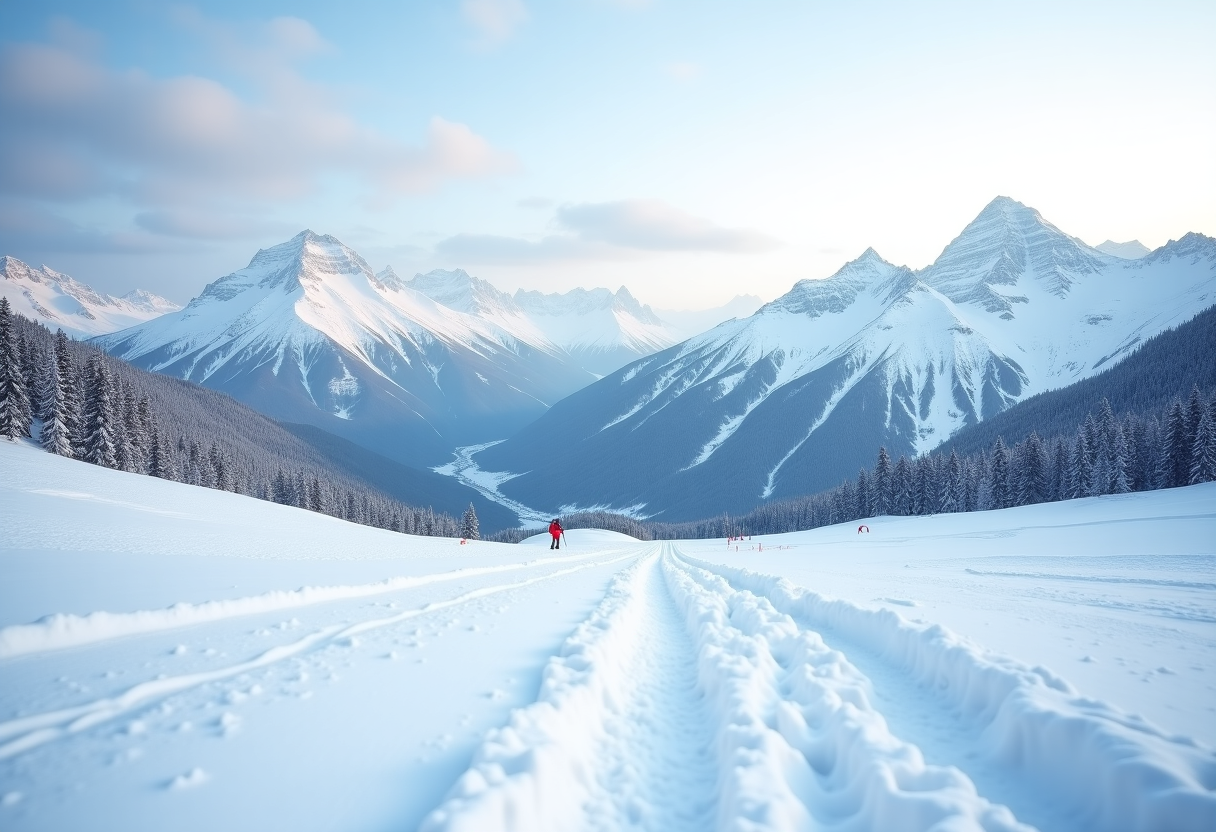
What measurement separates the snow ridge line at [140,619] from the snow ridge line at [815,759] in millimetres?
6698

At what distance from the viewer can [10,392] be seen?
41531 millimetres

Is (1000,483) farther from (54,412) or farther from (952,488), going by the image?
(54,412)

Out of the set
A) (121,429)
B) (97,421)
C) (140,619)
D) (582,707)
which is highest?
(97,421)

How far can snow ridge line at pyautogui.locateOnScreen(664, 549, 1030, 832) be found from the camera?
3.09 meters

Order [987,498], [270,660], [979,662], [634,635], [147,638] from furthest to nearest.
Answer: [987,498], [634,635], [147,638], [270,660], [979,662]

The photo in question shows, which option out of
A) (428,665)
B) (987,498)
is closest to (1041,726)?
(428,665)

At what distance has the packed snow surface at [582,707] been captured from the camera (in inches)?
122

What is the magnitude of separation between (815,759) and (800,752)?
0.49 ft

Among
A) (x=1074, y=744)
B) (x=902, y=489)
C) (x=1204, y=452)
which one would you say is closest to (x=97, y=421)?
(x=1074, y=744)

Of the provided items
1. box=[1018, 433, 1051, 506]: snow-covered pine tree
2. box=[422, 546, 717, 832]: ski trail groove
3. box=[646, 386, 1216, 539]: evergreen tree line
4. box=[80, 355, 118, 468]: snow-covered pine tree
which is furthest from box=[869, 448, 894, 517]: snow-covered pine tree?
box=[80, 355, 118, 468]: snow-covered pine tree

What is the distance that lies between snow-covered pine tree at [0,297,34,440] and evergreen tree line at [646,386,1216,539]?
94990 millimetres

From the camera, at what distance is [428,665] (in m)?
5.63

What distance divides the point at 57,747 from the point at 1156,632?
38.0 feet

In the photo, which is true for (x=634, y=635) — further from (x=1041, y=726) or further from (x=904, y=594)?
(x=904, y=594)
